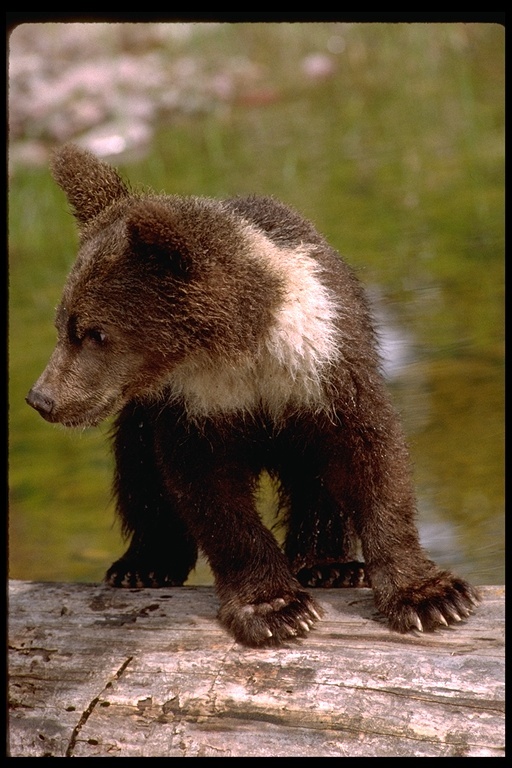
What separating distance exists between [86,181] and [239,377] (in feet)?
3.96

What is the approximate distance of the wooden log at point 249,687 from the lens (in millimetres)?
4371

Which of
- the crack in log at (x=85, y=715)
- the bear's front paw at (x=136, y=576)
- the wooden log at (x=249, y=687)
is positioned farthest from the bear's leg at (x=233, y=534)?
the bear's front paw at (x=136, y=576)

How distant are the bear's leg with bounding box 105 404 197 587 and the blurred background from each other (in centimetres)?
116

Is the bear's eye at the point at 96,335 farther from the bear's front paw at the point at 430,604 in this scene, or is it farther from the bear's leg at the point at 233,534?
the bear's front paw at the point at 430,604

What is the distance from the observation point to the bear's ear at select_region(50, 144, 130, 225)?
5.43 metres

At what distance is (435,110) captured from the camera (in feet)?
49.6

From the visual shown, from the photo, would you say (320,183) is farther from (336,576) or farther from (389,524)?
(389,524)

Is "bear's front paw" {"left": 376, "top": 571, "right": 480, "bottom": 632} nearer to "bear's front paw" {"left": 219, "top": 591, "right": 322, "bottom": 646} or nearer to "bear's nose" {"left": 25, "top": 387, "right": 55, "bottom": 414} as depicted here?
"bear's front paw" {"left": 219, "top": 591, "right": 322, "bottom": 646}

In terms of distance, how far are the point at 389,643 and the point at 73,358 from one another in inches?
70.8

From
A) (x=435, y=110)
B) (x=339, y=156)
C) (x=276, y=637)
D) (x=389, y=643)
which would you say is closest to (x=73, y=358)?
(x=276, y=637)

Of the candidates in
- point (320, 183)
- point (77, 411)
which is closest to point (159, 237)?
point (77, 411)

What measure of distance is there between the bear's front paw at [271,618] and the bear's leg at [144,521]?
828 millimetres

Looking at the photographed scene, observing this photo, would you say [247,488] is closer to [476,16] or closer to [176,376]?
[176,376]

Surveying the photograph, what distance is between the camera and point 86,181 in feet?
17.8
